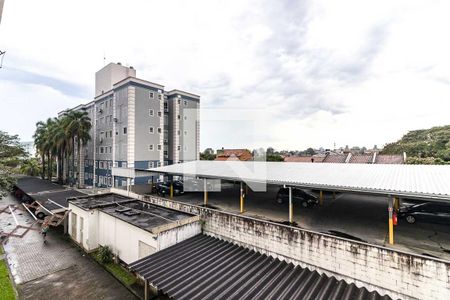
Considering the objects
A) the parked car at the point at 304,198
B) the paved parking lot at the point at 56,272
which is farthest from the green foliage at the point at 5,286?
the parked car at the point at 304,198

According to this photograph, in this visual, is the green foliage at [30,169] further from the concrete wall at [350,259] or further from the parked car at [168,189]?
the concrete wall at [350,259]

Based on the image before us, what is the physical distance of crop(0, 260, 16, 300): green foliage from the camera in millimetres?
8725

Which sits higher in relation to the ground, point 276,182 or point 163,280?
point 276,182

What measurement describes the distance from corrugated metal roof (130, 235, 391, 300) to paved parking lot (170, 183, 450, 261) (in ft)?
9.70

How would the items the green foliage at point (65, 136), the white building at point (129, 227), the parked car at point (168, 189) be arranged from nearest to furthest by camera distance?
the white building at point (129, 227) → the parked car at point (168, 189) → the green foliage at point (65, 136)

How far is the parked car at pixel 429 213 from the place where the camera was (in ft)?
32.5

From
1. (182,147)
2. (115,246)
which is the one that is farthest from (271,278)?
(182,147)

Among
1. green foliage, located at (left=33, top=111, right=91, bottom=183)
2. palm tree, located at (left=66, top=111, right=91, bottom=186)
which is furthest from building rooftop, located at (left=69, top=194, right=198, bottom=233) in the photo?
green foliage, located at (left=33, top=111, right=91, bottom=183)

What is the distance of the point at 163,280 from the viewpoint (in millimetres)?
7223

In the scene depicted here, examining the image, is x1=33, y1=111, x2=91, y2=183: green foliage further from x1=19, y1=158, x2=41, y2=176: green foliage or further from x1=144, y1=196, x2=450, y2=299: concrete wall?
x1=144, y1=196, x2=450, y2=299: concrete wall

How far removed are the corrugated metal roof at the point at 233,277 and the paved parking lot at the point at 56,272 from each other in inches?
111

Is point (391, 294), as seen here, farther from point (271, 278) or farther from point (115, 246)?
point (115, 246)

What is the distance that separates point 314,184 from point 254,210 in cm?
525

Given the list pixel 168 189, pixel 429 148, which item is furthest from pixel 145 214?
pixel 429 148
